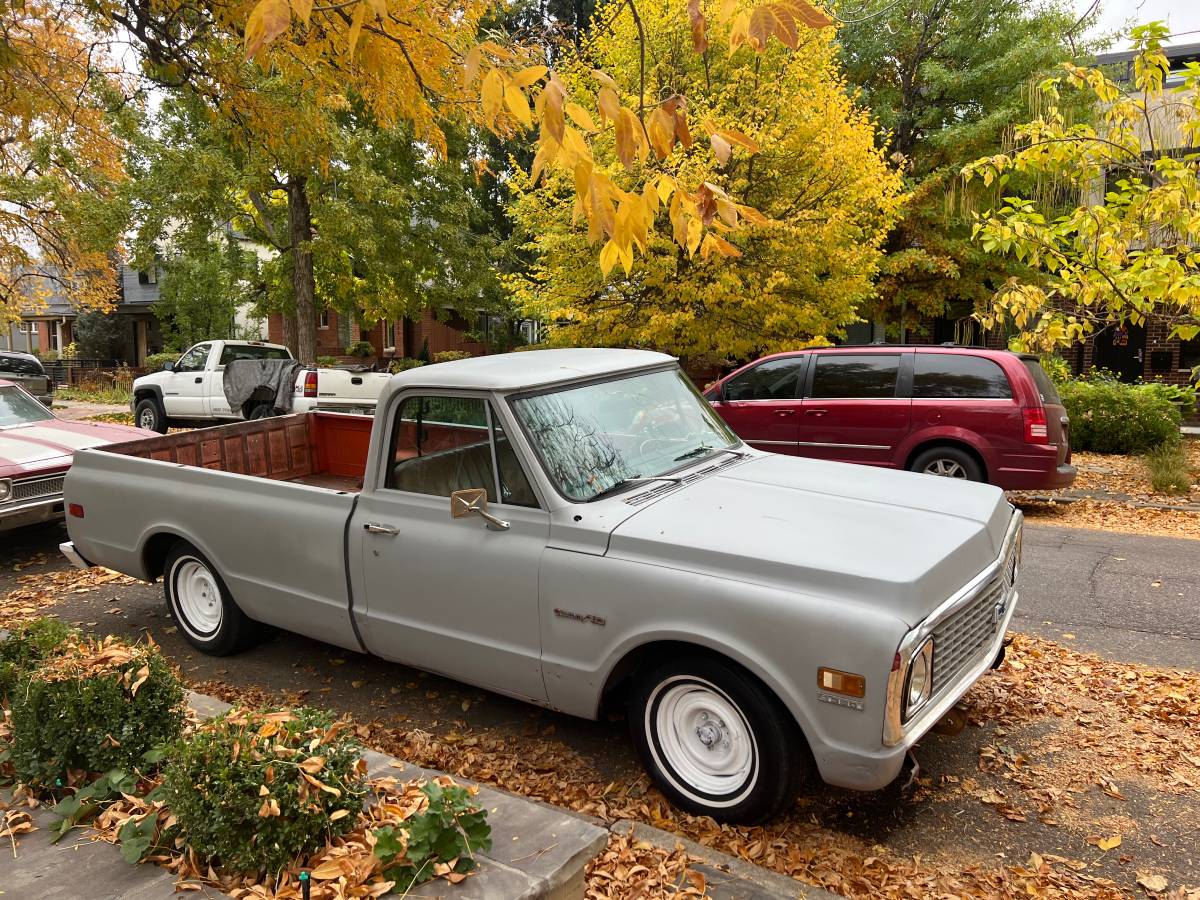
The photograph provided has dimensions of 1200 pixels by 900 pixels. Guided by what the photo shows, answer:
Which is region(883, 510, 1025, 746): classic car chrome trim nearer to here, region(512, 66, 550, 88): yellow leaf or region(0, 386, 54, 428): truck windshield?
region(512, 66, 550, 88): yellow leaf

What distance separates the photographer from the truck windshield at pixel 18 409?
9070mm

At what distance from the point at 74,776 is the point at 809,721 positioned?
104 inches

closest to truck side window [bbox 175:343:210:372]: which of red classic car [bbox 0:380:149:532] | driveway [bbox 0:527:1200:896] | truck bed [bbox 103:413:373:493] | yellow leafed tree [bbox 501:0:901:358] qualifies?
yellow leafed tree [bbox 501:0:901:358]

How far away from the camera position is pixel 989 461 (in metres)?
9.00

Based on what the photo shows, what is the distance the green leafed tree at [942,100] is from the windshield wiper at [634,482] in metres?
16.2

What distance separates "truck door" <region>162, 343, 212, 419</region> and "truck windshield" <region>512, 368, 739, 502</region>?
1449cm

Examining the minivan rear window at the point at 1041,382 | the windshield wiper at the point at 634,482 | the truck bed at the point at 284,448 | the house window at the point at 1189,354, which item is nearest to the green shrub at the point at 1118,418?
the minivan rear window at the point at 1041,382

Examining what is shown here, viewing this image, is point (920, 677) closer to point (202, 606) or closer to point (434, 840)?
point (434, 840)

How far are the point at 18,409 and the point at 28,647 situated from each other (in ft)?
22.6

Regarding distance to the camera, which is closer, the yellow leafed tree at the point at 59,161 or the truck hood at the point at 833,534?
the truck hood at the point at 833,534

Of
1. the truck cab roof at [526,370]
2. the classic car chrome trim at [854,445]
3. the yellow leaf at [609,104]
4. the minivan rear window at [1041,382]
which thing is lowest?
the classic car chrome trim at [854,445]

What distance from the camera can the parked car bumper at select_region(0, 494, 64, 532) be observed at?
24.3 ft

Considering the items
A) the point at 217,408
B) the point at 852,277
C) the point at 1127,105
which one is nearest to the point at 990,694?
the point at 1127,105

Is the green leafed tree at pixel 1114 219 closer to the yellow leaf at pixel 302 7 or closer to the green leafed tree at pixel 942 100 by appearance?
the green leafed tree at pixel 942 100
